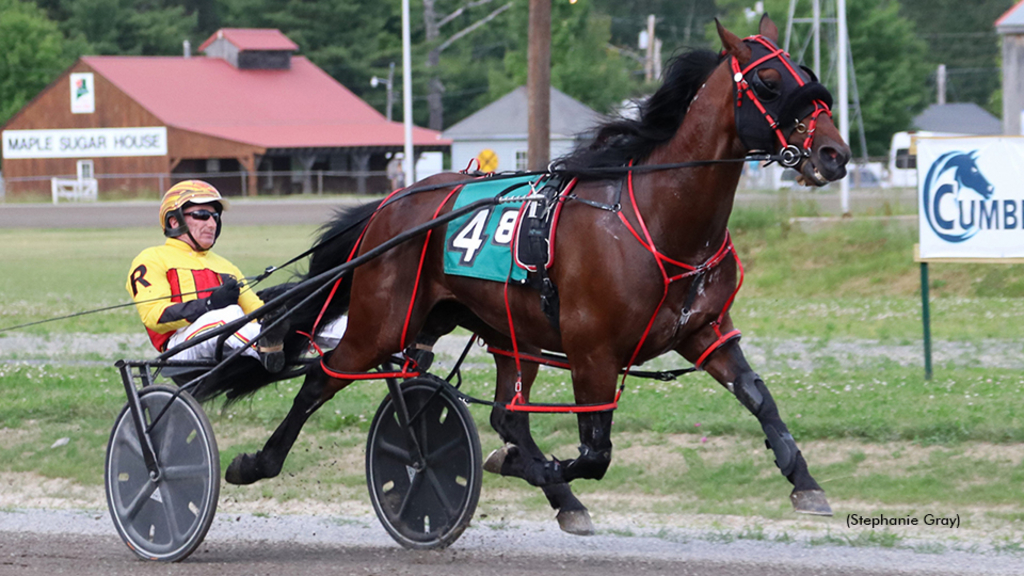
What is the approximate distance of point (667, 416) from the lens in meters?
7.11

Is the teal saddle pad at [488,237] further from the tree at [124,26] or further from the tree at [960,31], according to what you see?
the tree at [960,31]

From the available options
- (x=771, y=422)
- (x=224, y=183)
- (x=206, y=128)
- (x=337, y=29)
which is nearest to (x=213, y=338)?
(x=771, y=422)

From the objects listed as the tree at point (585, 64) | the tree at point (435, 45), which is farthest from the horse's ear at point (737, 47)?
the tree at point (435, 45)

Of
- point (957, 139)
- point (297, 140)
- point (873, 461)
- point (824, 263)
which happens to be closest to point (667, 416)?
point (873, 461)

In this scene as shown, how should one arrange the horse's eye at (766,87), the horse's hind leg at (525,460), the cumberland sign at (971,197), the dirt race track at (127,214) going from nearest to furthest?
the horse's eye at (766,87)
the horse's hind leg at (525,460)
the cumberland sign at (971,197)
the dirt race track at (127,214)

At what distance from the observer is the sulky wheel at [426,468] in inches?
199

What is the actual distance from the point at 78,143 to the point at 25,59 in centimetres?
711

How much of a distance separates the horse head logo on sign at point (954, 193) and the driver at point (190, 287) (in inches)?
184

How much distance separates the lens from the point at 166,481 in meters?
5.12

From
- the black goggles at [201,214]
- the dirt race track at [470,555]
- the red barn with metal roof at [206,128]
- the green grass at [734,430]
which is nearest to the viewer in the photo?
the dirt race track at [470,555]

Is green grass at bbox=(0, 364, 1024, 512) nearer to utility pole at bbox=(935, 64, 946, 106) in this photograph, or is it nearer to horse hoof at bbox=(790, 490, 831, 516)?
horse hoof at bbox=(790, 490, 831, 516)

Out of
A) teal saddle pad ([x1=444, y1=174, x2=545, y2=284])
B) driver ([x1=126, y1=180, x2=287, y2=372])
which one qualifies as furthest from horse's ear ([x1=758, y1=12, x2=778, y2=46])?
driver ([x1=126, y1=180, x2=287, y2=372])

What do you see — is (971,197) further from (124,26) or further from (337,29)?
(124,26)

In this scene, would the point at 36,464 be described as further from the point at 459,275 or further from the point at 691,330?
the point at 691,330
